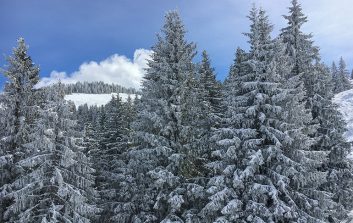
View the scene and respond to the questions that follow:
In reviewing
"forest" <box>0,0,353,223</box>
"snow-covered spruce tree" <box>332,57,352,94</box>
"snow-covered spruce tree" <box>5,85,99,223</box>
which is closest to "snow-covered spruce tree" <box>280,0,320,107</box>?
"forest" <box>0,0,353,223</box>

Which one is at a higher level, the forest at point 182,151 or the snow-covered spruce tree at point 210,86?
the snow-covered spruce tree at point 210,86

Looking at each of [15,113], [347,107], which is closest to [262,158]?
[15,113]

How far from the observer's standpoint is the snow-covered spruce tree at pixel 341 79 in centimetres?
11514

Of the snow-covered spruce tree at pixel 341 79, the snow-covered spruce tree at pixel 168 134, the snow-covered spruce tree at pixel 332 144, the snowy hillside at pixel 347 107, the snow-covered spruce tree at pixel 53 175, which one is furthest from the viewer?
the snow-covered spruce tree at pixel 341 79

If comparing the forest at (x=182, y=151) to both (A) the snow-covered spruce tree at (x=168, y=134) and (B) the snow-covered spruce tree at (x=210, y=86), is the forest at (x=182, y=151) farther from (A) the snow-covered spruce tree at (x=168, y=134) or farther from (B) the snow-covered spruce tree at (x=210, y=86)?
(B) the snow-covered spruce tree at (x=210, y=86)

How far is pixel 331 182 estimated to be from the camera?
3147 centimetres

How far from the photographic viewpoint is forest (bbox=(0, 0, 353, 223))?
24.5m

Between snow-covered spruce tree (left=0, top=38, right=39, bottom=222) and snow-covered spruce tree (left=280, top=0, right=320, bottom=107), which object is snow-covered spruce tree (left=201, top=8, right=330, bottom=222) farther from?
snow-covered spruce tree (left=0, top=38, right=39, bottom=222)

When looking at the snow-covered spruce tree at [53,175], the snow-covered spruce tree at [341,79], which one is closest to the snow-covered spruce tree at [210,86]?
the snow-covered spruce tree at [53,175]

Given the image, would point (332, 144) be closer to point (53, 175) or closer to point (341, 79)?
point (53, 175)

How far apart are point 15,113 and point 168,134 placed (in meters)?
10.3

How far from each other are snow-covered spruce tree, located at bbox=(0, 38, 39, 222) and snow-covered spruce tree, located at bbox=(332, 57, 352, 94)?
94.5m

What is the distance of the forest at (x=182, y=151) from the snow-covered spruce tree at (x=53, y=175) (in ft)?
0.22

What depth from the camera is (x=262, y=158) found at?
2403 centimetres
